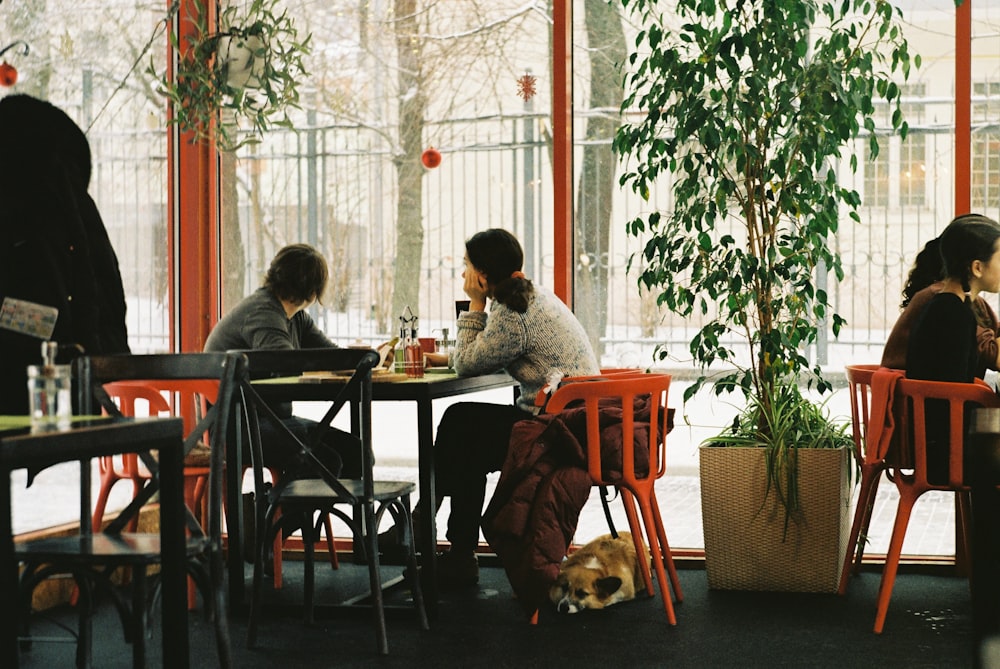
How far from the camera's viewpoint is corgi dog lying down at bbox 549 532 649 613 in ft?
13.8

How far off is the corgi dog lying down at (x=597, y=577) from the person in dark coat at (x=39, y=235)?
174cm

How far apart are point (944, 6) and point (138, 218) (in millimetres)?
3535

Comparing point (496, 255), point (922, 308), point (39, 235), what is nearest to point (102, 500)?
point (39, 235)

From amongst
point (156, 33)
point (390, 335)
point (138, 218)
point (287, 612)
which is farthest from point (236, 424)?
point (156, 33)

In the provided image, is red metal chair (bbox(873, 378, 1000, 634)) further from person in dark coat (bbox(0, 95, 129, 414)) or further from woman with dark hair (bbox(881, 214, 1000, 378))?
person in dark coat (bbox(0, 95, 129, 414))

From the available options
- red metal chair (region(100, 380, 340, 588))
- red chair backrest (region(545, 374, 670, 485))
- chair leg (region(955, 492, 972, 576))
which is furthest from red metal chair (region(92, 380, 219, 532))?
chair leg (region(955, 492, 972, 576))

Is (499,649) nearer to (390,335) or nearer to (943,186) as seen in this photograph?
(390,335)

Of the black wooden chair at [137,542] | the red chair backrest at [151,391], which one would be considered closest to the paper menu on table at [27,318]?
the black wooden chair at [137,542]

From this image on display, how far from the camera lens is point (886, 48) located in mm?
4953

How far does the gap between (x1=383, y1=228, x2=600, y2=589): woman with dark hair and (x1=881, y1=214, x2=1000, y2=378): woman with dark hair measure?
3.60ft

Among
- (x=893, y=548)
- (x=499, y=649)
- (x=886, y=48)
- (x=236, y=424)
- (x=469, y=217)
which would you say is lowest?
(x=499, y=649)

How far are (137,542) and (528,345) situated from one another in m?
1.93

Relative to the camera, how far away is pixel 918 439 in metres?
3.91

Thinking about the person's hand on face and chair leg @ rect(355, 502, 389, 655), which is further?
the person's hand on face
